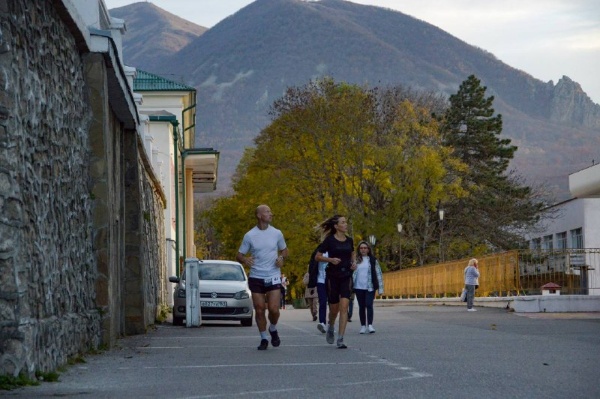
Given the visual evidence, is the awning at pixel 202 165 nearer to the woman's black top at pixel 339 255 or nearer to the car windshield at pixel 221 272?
the car windshield at pixel 221 272

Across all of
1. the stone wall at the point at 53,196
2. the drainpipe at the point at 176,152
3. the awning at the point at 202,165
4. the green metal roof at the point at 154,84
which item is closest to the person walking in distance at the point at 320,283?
the stone wall at the point at 53,196

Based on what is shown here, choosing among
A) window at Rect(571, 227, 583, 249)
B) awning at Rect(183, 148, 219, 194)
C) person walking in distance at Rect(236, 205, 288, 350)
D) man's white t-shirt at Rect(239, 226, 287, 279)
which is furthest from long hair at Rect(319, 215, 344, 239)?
window at Rect(571, 227, 583, 249)

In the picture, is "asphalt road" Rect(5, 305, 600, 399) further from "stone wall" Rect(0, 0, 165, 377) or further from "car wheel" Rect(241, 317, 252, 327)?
"car wheel" Rect(241, 317, 252, 327)

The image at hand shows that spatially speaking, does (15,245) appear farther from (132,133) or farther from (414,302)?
(414,302)

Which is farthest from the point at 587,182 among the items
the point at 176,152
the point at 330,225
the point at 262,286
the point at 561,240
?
the point at 561,240

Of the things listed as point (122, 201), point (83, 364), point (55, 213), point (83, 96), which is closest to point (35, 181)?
point (55, 213)

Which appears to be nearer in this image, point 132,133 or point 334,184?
point 132,133

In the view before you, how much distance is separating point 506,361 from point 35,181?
537 centimetres

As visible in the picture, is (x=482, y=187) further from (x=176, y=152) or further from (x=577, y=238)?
(x=176, y=152)

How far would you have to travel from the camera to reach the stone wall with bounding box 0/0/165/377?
11094 millimetres

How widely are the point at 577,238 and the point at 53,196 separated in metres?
62.4

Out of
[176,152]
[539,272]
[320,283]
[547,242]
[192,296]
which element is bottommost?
[192,296]

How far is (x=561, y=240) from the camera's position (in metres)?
79.5

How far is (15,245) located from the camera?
11.1 m
